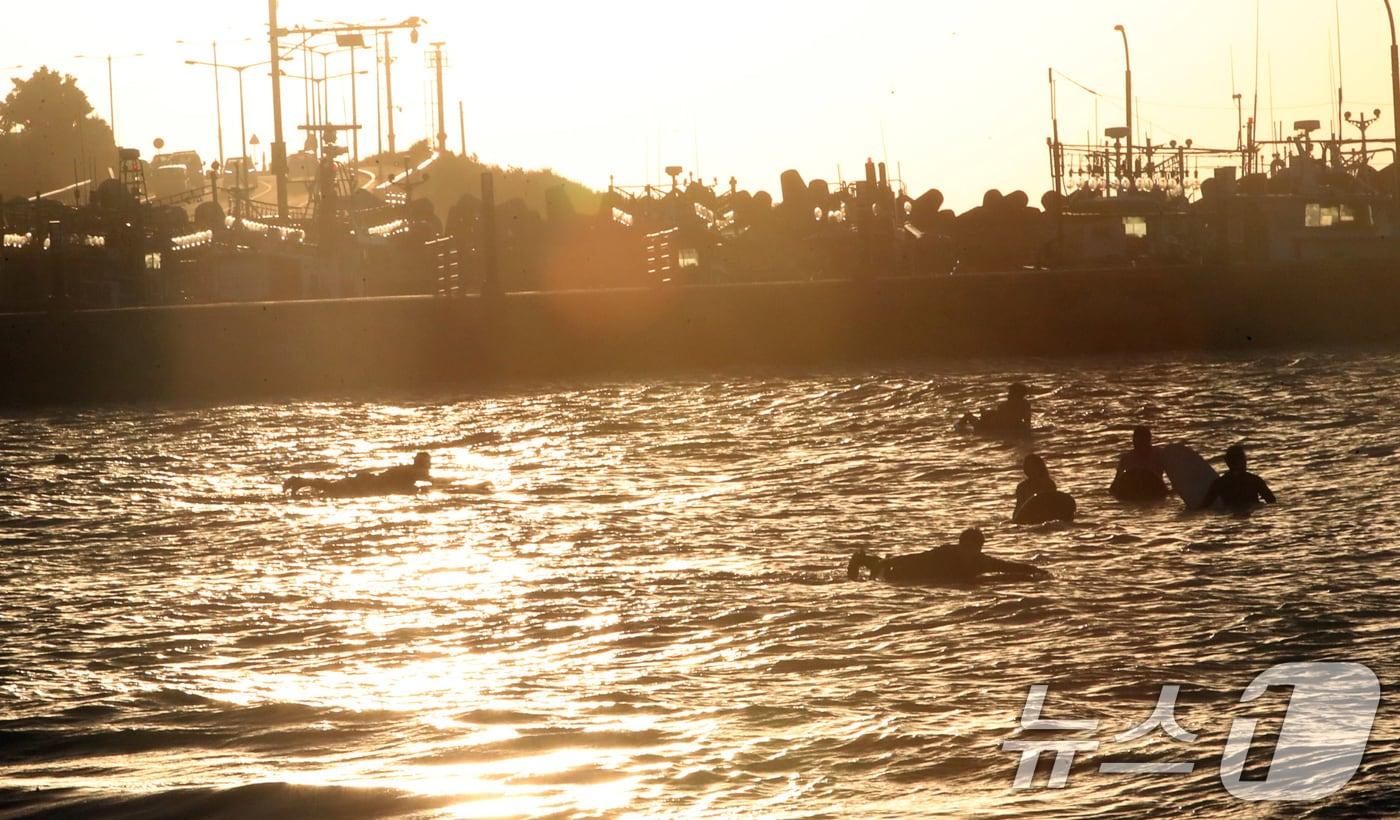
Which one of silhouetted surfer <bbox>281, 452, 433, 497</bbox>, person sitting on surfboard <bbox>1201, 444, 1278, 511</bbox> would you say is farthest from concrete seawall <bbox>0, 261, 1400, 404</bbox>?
person sitting on surfboard <bbox>1201, 444, 1278, 511</bbox>

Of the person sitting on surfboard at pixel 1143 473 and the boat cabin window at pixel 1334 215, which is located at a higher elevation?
the boat cabin window at pixel 1334 215

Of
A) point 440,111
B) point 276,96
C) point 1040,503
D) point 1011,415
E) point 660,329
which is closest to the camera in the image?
point 1040,503

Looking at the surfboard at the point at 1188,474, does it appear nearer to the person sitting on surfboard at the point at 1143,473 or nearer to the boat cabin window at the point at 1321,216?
the person sitting on surfboard at the point at 1143,473

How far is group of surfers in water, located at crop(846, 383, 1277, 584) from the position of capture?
51.1 ft

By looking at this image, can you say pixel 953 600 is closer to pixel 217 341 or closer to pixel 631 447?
pixel 631 447

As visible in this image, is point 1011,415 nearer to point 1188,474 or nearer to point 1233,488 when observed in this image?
point 1188,474

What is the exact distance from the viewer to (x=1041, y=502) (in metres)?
18.9

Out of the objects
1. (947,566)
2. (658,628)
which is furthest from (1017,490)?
(658,628)

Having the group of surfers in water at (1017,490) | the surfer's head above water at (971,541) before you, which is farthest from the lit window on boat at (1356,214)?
the surfer's head above water at (971,541)

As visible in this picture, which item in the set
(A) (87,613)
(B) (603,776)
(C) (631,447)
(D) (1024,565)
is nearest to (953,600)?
(D) (1024,565)

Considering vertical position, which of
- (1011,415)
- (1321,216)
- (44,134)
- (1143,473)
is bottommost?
(1143,473)

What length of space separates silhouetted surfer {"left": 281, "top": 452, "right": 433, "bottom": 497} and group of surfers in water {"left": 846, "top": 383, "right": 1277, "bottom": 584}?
7.97 m

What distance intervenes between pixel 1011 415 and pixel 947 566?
496 inches

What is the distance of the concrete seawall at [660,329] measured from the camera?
40.0 m
